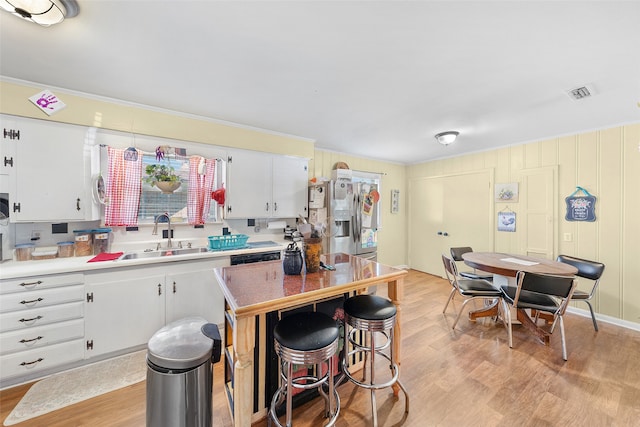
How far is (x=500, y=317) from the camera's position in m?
3.02

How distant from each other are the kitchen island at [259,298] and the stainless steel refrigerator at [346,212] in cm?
151

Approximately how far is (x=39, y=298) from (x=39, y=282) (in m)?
0.13

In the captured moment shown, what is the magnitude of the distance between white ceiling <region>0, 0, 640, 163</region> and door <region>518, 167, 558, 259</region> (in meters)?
0.93

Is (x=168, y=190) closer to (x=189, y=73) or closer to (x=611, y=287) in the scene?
(x=189, y=73)

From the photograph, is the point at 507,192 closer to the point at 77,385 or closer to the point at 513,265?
the point at 513,265

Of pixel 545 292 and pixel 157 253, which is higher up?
pixel 157 253

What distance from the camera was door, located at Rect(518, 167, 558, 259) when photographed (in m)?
3.45

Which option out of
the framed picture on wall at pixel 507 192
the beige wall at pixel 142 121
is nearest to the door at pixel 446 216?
the framed picture on wall at pixel 507 192

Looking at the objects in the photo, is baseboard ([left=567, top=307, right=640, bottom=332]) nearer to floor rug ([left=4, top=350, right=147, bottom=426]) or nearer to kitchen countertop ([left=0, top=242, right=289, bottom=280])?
kitchen countertop ([left=0, top=242, right=289, bottom=280])

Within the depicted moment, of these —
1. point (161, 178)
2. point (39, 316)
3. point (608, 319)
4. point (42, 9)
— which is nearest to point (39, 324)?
point (39, 316)

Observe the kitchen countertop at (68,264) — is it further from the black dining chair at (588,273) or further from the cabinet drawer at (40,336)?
the black dining chair at (588,273)

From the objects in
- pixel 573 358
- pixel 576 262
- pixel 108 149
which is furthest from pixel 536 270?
pixel 108 149

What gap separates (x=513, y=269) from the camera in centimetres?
254

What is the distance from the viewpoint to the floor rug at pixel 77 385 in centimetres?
168
